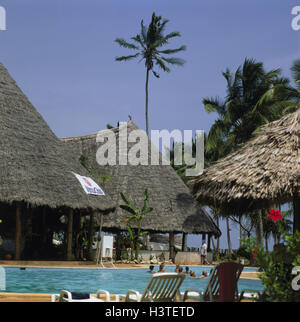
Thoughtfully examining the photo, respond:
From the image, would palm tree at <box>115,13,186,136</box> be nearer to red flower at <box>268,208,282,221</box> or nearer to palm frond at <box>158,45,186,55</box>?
palm frond at <box>158,45,186,55</box>

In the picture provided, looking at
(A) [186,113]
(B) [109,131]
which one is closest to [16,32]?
(A) [186,113]

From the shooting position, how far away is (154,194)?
2334cm

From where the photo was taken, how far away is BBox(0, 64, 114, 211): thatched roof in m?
15.4

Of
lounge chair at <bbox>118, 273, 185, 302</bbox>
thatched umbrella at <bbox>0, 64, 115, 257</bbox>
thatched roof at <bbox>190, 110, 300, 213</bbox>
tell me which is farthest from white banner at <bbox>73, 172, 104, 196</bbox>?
lounge chair at <bbox>118, 273, 185, 302</bbox>

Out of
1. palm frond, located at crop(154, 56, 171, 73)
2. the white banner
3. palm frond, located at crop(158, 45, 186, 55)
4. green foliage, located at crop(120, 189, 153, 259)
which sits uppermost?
palm frond, located at crop(158, 45, 186, 55)

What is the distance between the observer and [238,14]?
11977 mm

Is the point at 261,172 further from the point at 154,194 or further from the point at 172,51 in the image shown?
the point at 172,51

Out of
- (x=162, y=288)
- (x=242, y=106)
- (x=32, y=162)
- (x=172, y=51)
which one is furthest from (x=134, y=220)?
(x=162, y=288)

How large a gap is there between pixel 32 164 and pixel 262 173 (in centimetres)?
1097

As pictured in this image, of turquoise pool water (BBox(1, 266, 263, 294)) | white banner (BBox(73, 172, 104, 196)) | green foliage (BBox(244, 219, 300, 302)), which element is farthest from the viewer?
white banner (BBox(73, 172, 104, 196))

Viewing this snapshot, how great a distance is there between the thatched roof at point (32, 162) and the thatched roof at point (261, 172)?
8.47 metres

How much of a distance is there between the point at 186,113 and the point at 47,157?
6197mm
